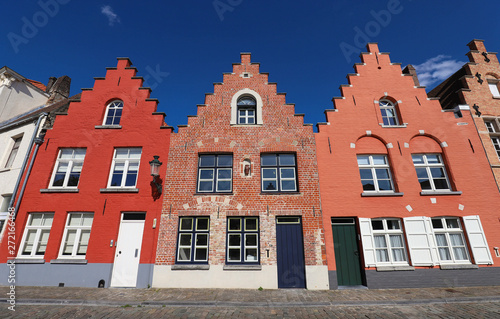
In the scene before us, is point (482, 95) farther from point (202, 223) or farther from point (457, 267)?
point (202, 223)

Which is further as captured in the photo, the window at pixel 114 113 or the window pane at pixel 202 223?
the window at pixel 114 113

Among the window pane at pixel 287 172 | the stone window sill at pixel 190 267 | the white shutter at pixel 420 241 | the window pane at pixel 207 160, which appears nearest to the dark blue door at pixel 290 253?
the window pane at pixel 287 172

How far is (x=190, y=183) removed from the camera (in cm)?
990

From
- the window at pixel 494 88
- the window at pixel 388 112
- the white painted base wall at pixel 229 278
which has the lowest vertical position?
the white painted base wall at pixel 229 278

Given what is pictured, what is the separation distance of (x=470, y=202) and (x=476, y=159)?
2138 millimetres

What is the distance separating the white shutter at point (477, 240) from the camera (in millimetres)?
8984

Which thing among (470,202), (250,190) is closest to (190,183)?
(250,190)

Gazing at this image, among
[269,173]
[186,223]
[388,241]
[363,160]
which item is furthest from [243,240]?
[363,160]

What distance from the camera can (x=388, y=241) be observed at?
30.0 feet

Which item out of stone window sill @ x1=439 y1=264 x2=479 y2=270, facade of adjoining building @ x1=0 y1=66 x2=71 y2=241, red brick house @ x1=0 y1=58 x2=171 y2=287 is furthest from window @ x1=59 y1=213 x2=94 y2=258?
stone window sill @ x1=439 y1=264 x2=479 y2=270

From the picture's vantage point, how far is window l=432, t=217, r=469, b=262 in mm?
9141

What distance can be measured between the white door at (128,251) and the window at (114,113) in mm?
4846

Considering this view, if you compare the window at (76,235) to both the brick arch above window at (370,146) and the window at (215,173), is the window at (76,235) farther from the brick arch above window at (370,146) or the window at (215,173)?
the brick arch above window at (370,146)

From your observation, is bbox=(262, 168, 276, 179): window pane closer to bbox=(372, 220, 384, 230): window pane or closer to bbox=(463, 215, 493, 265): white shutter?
bbox=(372, 220, 384, 230): window pane
